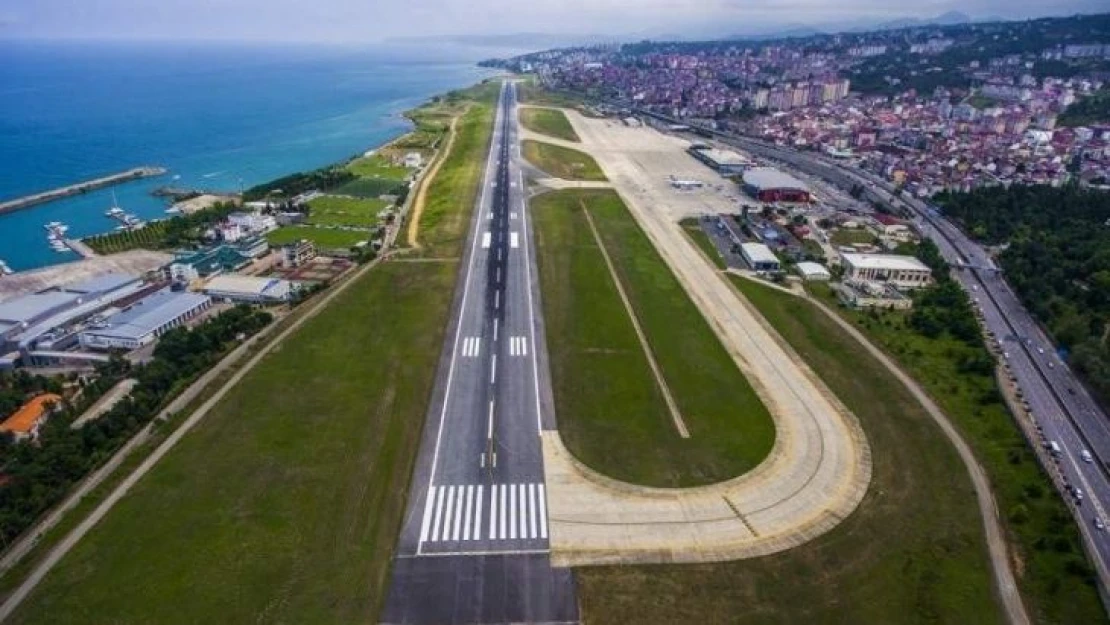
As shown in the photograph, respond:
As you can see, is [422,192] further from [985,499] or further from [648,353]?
[985,499]

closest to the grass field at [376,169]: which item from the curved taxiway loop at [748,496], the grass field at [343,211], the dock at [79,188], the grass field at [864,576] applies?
the grass field at [343,211]

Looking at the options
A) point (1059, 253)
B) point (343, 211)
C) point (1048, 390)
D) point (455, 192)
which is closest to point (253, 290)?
point (343, 211)

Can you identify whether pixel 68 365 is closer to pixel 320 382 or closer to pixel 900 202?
pixel 320 382

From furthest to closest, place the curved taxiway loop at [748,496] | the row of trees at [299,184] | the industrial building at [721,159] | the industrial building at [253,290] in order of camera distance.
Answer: the industrial building at [721,159] < the row of trees at [299,184] < the industrial building at [253,290] < the curved taxiway loop at [748,496]

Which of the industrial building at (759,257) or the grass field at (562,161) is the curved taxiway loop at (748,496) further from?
the grass field at (562,161)

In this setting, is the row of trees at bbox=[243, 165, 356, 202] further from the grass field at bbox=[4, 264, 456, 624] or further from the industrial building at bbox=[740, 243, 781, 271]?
the industrial building at bbox=[740, 243, 781, 271]

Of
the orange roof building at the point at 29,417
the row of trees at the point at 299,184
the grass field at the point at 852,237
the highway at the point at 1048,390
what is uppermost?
the row of trees at the point at 299,184

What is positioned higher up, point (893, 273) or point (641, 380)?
point (893, 273)

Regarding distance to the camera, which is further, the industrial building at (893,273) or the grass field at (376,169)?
the grass field at (376,169)

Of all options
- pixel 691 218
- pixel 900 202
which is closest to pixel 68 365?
pixel 691 218
